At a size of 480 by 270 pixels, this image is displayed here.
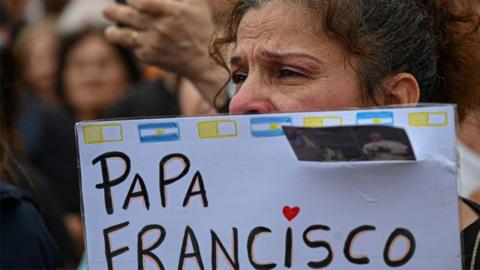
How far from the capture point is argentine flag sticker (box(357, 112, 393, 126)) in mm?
1776

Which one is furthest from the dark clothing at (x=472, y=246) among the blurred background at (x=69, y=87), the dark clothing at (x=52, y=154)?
the dark clothing at (x=52, y=154)

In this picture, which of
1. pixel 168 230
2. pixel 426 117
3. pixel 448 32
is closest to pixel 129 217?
pixel 168 230

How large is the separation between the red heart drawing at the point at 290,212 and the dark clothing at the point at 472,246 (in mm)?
343

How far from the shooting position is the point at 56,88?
6.79m

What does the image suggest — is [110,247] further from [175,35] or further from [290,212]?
[175,35]

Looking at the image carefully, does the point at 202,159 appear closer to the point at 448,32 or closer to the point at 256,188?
the point at 256,188

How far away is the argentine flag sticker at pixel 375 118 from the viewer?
1776 mm

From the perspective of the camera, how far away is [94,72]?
20.8ft

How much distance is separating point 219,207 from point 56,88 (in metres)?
5.03

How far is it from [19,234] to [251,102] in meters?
0.91

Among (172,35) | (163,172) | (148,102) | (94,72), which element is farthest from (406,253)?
(94,72)

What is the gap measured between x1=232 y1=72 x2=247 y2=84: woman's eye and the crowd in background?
129cm

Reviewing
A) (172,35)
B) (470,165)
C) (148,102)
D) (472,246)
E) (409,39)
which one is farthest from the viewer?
(148,102)

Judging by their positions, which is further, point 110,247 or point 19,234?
point 19,234
